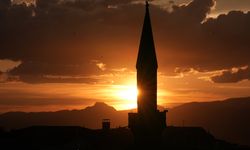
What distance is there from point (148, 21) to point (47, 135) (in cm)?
2497

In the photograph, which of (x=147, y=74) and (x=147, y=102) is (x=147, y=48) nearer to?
(x=147, y=74)

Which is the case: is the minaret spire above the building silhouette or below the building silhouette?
above

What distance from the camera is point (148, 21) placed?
59.0 m

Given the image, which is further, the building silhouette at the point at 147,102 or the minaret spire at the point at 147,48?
the minaret spire at the point at 147,48

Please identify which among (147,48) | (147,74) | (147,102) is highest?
(147,48)

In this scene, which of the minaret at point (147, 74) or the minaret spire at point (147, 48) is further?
the minaret spire at point (147, 48)

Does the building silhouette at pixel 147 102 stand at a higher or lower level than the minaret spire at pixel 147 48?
lower

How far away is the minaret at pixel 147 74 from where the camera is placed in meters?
57.0

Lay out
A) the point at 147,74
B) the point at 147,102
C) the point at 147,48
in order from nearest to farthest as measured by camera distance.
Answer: the point at 147,102 < the point at 147,74 < the point at 147,48

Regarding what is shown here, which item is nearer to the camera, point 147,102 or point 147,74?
point 147,102

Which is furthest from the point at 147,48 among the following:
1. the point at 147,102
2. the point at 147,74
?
the point at 147,102

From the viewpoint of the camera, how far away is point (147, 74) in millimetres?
57406

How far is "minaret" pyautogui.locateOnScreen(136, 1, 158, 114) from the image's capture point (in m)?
57.0

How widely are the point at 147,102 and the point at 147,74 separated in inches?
117
